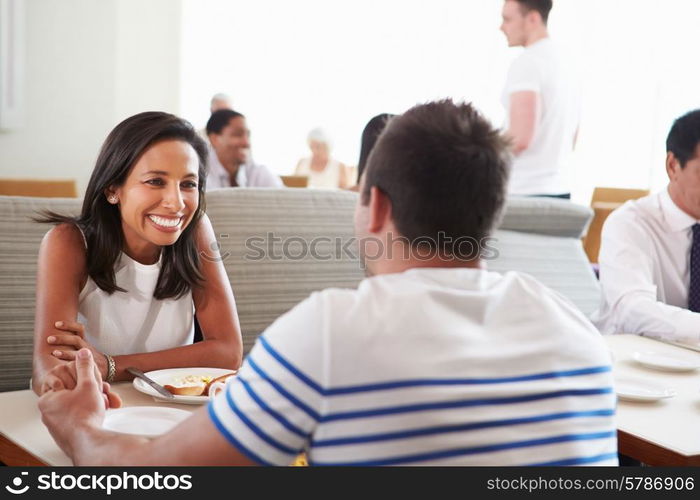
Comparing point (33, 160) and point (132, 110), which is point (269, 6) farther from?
point (33, 160)

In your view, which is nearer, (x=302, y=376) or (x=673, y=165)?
(x=302, y=376)

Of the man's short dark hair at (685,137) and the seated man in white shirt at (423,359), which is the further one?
the man's short dark hair at (685,137)

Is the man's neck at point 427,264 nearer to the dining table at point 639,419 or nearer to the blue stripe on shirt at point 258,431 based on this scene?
the blue stripe on shirt at point 258,431

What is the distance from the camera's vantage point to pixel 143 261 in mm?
1933

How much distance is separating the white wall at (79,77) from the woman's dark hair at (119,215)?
374 centimetres

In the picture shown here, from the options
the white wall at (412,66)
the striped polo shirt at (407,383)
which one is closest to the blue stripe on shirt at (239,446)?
the striped polo shirt at (407,383)

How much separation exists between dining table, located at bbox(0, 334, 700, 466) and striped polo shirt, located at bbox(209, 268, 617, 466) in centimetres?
42

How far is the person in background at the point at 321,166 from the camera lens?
688 centimetres

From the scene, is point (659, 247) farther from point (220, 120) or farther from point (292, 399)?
point (220, 120)

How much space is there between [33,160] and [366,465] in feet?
16.5

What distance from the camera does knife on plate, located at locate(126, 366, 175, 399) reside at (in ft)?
4.59

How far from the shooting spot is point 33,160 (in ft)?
17.7

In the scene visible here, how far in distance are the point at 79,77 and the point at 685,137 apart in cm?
417

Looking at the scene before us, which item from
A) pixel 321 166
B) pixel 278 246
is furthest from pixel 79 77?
pixel 278 246
